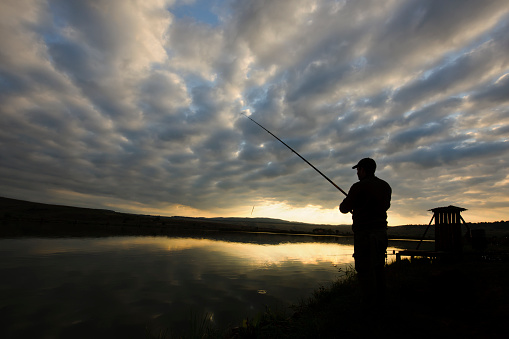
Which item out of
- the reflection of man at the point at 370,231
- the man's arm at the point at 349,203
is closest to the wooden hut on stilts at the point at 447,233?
the reflection of man at the point at 370,231

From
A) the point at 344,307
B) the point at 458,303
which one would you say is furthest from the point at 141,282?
the point at 458,303

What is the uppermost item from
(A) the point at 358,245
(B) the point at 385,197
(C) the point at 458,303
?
(B) the point at 385,197

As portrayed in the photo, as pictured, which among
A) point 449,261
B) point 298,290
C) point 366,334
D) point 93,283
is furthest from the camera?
point 449,261

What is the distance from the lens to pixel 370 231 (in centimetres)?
553

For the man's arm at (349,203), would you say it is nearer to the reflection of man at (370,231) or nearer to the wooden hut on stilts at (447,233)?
the reflection of man at (370,231)

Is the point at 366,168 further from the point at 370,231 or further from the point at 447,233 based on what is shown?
the point at 447,233

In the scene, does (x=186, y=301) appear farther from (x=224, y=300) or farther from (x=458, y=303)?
(x=458, y=303)

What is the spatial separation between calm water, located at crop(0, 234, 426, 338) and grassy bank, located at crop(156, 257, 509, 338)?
5.39ft

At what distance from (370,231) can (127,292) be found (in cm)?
873

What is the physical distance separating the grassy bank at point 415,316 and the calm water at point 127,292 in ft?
5.39

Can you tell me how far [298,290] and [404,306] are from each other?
5.65 metres

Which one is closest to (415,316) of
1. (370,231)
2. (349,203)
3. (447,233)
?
(370,231)

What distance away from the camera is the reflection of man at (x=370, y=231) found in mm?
5449

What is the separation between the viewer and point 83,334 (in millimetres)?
5934
